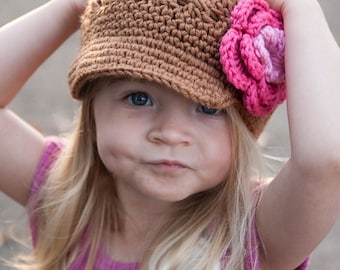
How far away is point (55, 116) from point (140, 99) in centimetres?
225

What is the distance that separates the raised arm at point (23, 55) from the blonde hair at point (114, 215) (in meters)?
0.10

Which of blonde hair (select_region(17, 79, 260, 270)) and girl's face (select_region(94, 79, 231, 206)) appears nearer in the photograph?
girl's face (select_region(94, 79, 231, 206))

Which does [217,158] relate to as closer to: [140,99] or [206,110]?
[206,110]

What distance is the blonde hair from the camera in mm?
1827

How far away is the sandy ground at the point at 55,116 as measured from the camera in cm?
325

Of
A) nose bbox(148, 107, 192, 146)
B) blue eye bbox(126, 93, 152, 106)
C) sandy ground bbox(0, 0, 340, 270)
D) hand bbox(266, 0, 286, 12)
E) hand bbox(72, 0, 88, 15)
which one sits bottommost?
sandy ground bbox(0, 0, 340, 270)

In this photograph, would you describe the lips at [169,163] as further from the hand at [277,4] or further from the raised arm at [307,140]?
the hand at [277,4]

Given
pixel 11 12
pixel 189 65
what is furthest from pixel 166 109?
pixel 11 12

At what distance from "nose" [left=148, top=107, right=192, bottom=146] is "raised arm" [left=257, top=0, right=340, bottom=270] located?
0.22 meters

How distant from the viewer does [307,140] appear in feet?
5.30

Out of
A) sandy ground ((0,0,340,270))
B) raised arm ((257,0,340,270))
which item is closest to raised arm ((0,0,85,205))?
raised arm ((257,0,340,270))

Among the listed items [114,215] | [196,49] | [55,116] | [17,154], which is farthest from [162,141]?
[55,116]

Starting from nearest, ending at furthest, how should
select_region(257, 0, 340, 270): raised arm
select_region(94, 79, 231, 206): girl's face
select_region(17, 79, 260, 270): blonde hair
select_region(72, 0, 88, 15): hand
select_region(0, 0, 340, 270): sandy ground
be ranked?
select_region(257, 0, 340, 270): raised arm < select_region(94, 79, 231, 206): girl's face < select_region(17, 79, 260, 270): blonde hair < select_region(72, 0, 88, 15): hand < select_region(0, 0, 340, 270): sandy ground

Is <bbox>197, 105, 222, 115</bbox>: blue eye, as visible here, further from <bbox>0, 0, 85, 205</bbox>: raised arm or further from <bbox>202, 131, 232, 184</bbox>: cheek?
<bbox>0, 0, 85, 205</bbox>: raised arm
